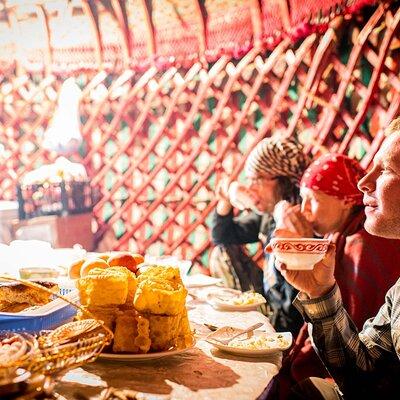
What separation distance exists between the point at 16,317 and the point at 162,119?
9.83 ft

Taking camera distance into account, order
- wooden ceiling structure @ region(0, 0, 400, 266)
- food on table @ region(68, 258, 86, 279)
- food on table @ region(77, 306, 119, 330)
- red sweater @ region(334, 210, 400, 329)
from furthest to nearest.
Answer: wooden ceiling structure @ region(0, 0, 400, 266) < red sweater @ region(334, 210, 400, 329) < food on table @ region(68, 258, 86, 279) < food on table @ region(77, 306, 119, 330)

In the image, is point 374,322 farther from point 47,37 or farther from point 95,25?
point 47,37

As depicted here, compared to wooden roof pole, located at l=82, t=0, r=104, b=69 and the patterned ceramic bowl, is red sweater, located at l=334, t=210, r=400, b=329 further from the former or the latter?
wooden roof pole, located at l=82, t=0, r=104, b=69

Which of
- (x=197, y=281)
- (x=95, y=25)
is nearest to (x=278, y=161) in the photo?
(x=197, y=281)

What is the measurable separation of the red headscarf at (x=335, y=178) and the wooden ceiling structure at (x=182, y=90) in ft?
2.76

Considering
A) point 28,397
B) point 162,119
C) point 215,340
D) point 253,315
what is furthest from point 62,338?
point 162,119

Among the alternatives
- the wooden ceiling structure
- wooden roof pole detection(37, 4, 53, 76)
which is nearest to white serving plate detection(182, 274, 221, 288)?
the wooden ceiling structure

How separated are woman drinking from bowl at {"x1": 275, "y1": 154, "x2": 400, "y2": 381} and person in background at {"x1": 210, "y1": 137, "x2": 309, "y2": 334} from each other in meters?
0.14

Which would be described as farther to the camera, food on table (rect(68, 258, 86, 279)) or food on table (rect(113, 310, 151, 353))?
food on table (rect(68, 258, 86, 279))

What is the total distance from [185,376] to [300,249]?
0.36m

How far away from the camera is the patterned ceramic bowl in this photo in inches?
43.1

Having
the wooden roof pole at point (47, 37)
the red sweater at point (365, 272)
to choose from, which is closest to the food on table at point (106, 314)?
the red sweater at point (365, 272)

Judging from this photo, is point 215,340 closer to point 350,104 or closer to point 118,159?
point 350,104

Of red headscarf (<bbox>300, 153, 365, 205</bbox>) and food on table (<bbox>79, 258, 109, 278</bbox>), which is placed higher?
red headscarf (<bbox>300, 153, 365, 205</bbox>)
